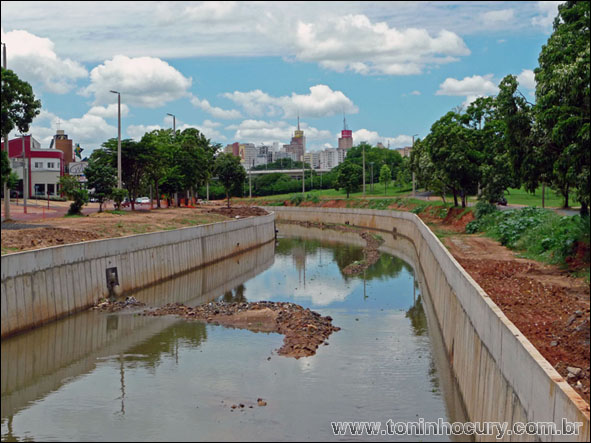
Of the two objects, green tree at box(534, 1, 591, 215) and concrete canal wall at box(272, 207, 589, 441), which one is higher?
green tree at box(534, 1, 591, 215)

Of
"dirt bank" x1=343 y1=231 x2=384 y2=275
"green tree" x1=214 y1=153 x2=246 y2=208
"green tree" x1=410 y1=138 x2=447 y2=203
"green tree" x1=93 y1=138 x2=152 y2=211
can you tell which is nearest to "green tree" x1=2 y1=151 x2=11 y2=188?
"dirt bank" x1=343 y1=231 x2=384 y2=275

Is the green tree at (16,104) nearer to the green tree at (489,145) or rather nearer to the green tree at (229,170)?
the green tree at (489,145)

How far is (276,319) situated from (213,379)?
27.9 ft

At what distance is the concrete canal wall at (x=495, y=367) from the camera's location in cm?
997

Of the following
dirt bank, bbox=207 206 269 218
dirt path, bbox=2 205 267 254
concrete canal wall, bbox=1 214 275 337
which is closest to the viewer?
concrete canal wall, bbox=1 214 275 337

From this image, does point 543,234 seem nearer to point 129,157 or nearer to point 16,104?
point 16,104

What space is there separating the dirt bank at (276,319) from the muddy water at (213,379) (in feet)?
2.12

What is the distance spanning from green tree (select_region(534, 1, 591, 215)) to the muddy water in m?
9.05

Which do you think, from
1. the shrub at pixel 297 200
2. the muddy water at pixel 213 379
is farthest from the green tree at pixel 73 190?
the shrub at pixel 297 200

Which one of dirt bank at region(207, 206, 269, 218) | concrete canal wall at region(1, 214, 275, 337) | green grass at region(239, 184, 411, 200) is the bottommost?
concrete canal wall at region(1, 214, 275, 337)

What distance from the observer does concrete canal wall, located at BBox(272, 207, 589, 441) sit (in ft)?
32.7

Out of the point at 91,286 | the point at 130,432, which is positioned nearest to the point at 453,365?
the point at 130,432

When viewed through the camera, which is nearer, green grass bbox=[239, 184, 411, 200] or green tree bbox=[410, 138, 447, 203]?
green tree bbox=[410, 138, 447, 203]

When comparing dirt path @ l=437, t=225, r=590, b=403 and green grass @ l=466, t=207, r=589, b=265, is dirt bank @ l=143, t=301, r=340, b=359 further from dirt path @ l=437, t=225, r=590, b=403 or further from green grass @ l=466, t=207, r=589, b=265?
green grass @ l=466, t=207, r=589, b=265
